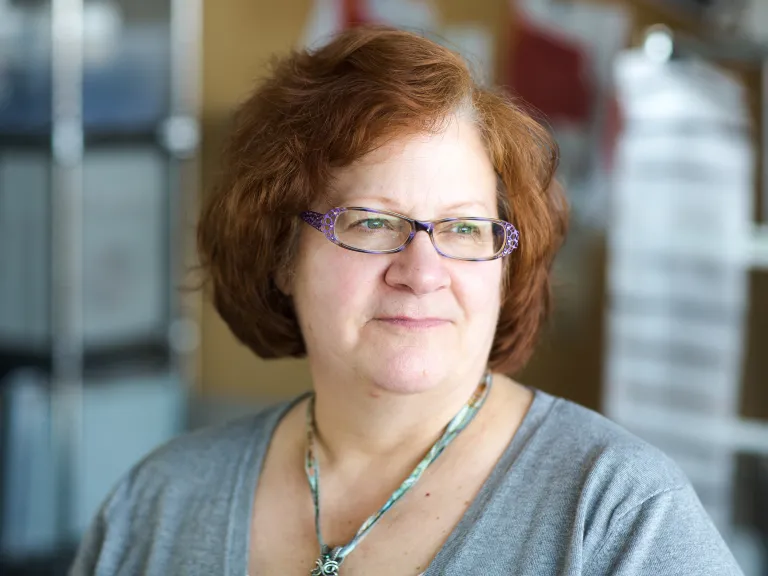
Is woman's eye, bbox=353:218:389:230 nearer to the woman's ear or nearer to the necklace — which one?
the woman's ear

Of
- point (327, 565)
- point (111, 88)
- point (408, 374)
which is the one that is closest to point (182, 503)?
point (327, 565)

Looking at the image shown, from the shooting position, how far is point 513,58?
356 centimetres

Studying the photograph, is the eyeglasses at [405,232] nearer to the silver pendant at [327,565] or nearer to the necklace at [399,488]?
the necklace at [399,488]

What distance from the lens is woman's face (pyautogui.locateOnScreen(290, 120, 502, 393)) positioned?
1.34 meters

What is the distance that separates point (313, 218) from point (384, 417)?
30 centimetres

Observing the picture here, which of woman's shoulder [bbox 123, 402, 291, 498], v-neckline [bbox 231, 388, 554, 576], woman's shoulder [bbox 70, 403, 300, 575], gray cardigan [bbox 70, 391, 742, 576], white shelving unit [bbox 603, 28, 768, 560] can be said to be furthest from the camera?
white shelving unit [bbox 603, 28, 768, 560]

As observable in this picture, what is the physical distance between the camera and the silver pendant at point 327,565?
139 centimetres

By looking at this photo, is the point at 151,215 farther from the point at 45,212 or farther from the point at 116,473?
the point at 116,473

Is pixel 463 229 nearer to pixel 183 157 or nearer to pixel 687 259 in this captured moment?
pixel 687 259

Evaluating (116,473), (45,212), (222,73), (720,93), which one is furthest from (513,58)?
(116,473)

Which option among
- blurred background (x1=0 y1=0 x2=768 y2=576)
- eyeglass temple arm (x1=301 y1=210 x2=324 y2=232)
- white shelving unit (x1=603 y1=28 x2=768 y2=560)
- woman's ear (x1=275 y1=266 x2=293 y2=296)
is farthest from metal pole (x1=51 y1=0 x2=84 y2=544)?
eyeglass temple arm (x1=301 y1=210 x2=324 y2=232)

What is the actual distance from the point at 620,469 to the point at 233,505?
1.96ft

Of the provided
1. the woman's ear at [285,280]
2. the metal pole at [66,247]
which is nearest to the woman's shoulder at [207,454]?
the woman's ear at [285,280]

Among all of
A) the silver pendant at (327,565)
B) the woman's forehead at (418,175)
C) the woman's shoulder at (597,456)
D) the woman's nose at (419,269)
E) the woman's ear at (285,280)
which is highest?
the woman's forehead at (418,175)
